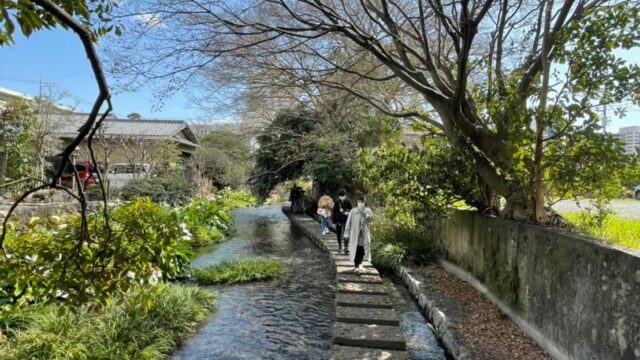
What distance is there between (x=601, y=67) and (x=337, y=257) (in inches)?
273

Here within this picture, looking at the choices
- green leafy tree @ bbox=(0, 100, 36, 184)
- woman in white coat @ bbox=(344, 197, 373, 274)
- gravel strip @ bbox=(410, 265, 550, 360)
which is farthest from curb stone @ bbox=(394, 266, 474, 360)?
green leafy tree @ bbox=(0, 100, 36, 184)

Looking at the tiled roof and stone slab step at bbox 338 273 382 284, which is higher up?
the tiled roof

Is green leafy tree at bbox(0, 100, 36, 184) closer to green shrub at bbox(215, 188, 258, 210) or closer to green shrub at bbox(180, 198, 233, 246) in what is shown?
green shrub at bbox(180, 198, 233, 246)

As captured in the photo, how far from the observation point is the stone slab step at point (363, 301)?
6.47 metres

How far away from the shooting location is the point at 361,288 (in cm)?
748

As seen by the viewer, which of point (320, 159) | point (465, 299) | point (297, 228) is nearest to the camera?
point (465, 299)

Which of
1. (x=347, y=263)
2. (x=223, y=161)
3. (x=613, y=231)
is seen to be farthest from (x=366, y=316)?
(x=223, y=161)

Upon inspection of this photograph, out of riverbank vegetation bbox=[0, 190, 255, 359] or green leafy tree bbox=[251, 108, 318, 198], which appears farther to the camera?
green leafy tree bbox=[251, 108, 318, 198]

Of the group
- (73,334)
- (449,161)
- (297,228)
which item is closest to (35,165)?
(297,228)

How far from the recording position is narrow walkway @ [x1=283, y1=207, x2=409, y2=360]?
4914 millimetres

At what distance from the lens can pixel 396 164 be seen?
353 inches

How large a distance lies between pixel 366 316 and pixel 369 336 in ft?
2.36

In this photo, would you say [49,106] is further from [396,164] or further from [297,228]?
[396,164]

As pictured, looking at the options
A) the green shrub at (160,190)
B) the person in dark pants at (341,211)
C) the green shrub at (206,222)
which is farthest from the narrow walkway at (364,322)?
the green shrub at (160,190)
